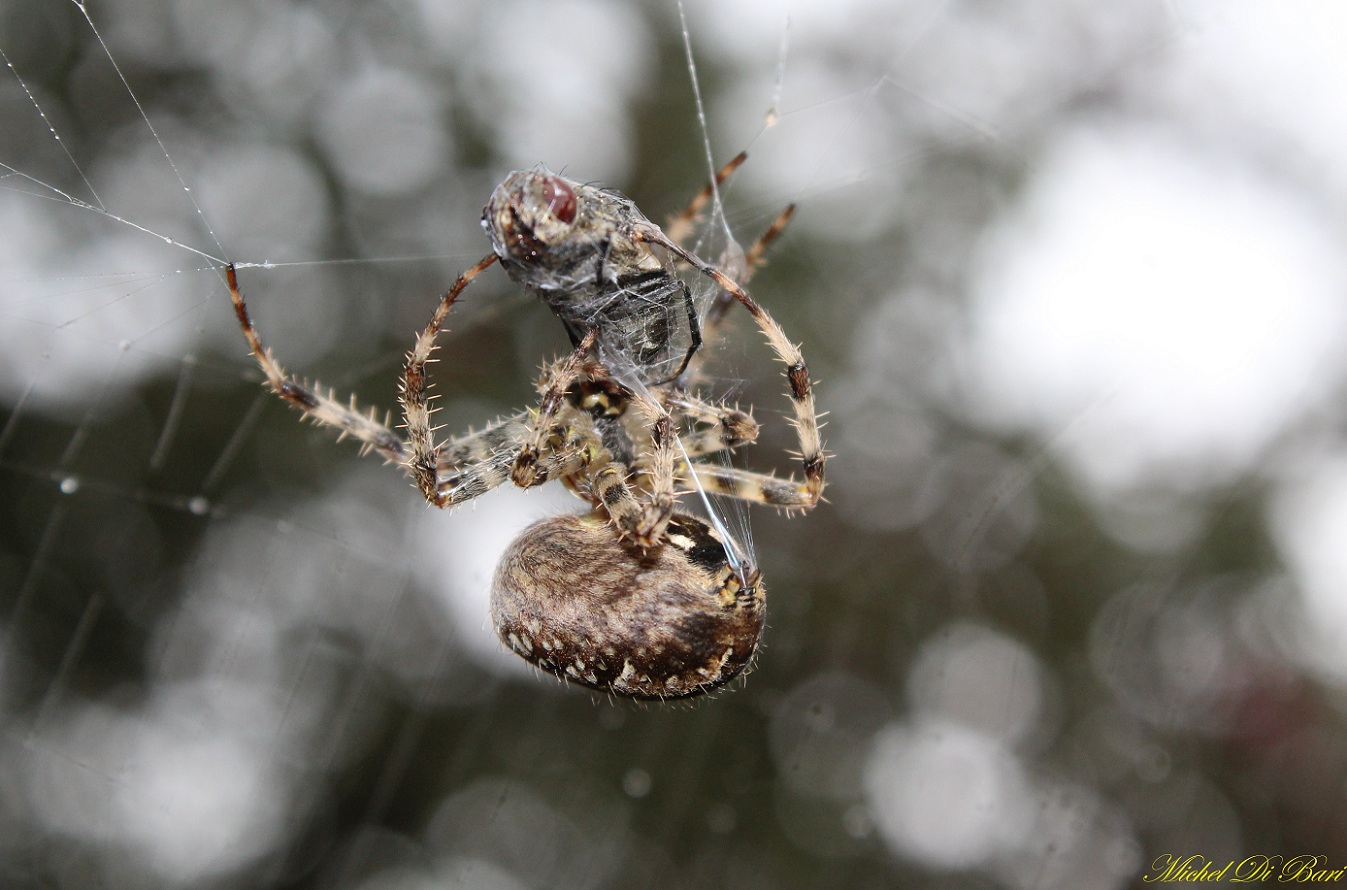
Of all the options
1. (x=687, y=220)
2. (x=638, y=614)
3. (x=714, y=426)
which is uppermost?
(x=687, y=220)

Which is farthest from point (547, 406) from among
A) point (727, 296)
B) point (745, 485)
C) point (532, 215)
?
point (727, 296)

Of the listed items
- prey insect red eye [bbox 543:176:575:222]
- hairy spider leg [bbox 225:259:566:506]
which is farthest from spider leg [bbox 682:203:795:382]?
prey insect red eye [bbox 543:176:575:222]

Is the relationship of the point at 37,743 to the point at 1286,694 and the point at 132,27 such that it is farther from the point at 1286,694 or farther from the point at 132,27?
the point at 1286,694

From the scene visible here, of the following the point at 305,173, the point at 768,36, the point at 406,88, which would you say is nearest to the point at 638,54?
the point at 768,36

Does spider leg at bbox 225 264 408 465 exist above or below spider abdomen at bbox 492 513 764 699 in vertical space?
above

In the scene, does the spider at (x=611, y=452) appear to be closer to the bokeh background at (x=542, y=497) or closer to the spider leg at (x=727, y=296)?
the spider leg at (x=727, y=296)

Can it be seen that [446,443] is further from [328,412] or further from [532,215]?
[532,215]

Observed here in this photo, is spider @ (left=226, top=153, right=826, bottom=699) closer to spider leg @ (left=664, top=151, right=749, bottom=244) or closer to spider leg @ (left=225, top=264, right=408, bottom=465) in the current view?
spider leg @ (left=225, top=264, right=408, bottom=465)
